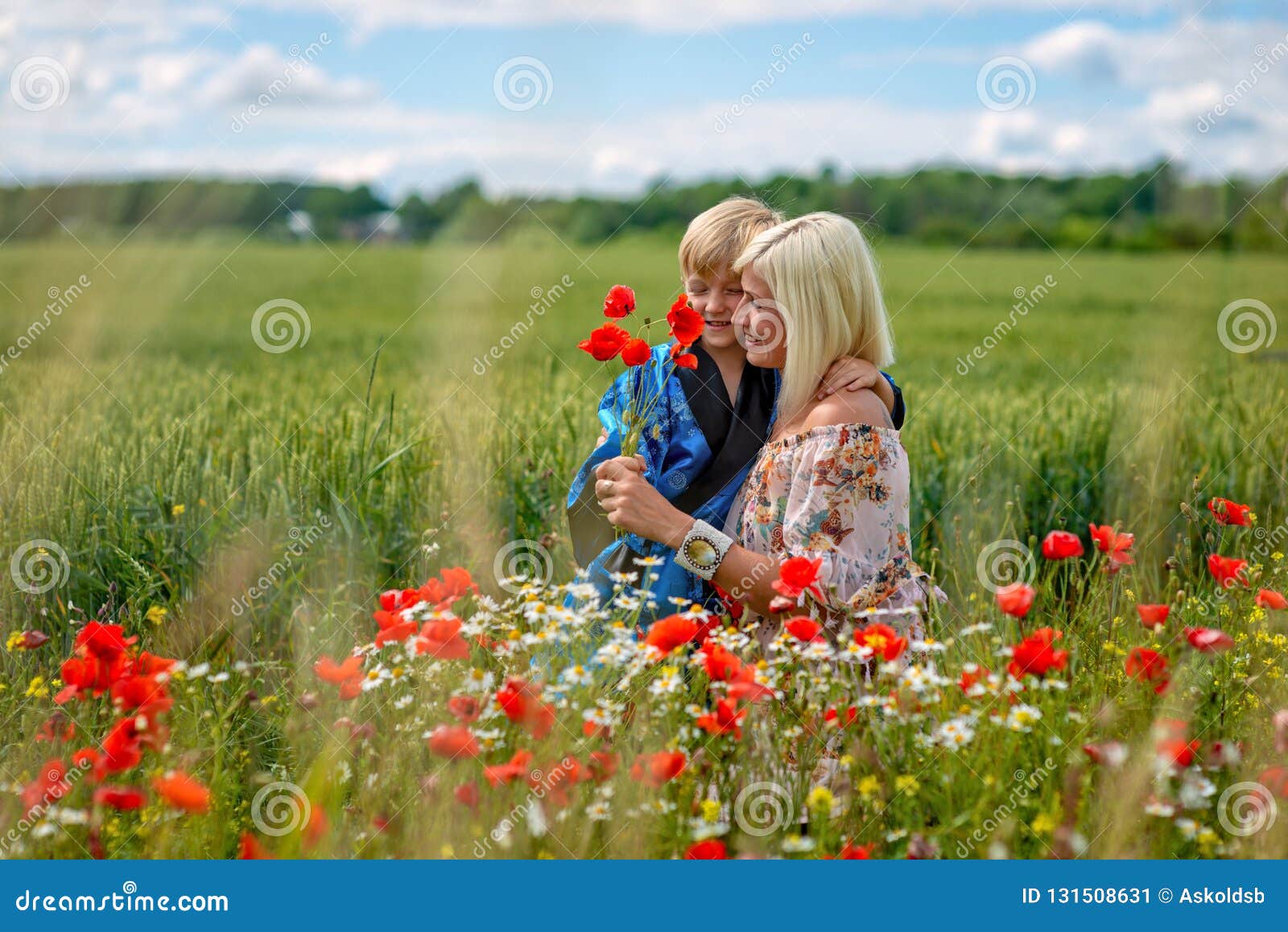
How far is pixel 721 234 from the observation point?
3.07 m

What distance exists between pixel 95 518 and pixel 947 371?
6975 mm

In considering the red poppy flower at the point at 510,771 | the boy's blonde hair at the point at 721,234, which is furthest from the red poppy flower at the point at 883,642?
the boy's blonde hair at the point at 721,234

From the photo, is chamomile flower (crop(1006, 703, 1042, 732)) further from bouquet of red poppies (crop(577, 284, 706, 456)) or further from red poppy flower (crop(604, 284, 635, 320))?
red poppy flower (crop(604, 284, 635, 320))

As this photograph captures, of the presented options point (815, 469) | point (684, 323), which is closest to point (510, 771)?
point (815, 469)

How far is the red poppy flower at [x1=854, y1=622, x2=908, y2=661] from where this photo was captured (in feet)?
7.20

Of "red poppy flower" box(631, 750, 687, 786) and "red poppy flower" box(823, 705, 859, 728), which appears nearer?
"red poppy flower" box(631, 750, 687, 786)

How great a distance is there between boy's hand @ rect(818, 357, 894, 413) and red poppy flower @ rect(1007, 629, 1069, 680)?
85cm

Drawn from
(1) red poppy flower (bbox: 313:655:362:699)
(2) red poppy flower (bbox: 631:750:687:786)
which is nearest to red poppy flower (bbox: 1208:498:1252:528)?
(2) red poppy flower (bbox: 631:750:687:786)

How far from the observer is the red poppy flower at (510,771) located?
2000 millimetres

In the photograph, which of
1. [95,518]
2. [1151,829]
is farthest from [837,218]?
[95,518]

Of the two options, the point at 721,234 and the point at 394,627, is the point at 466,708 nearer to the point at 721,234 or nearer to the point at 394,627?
the point at 394,627

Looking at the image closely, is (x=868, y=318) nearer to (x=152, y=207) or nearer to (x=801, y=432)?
(x=801, y=432)

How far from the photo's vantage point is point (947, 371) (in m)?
9.01

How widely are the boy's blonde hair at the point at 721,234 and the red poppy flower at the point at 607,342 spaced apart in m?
0.43
